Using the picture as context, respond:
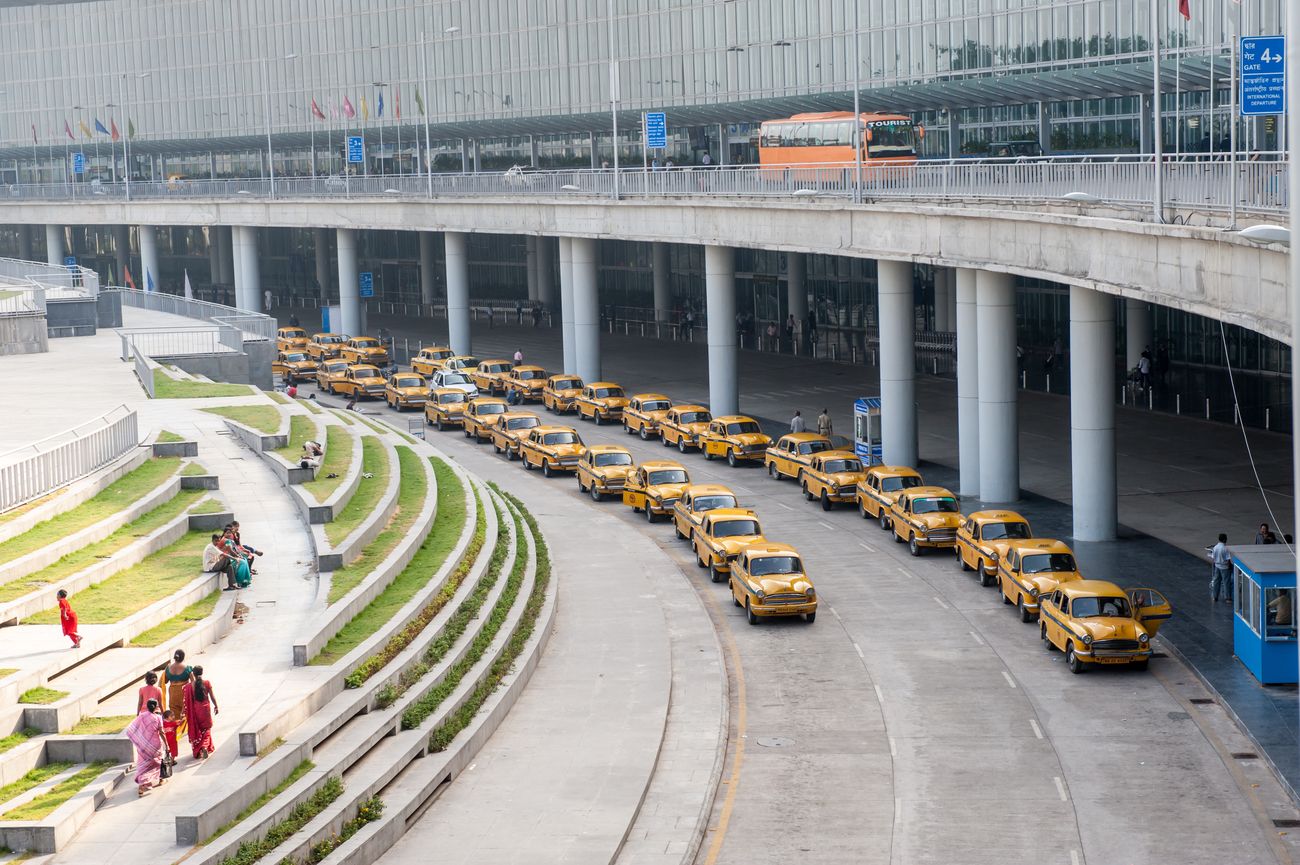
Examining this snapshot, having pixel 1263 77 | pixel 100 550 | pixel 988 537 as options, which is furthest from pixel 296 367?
pixel 1263 77

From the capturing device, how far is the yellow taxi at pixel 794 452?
48.6m

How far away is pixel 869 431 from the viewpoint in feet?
167

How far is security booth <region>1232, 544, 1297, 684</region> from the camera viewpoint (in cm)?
2784

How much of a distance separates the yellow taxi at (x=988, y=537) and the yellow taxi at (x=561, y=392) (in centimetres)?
2748

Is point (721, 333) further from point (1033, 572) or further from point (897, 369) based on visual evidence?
point (1033, 572)

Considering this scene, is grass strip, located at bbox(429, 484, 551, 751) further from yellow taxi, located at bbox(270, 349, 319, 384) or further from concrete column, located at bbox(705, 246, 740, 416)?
yellow taxi, located at bbox(270, 349, 319, 384)

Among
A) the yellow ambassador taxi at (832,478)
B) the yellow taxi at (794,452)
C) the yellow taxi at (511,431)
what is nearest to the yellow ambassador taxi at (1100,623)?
the yellow ambassador taxi at (832,478)

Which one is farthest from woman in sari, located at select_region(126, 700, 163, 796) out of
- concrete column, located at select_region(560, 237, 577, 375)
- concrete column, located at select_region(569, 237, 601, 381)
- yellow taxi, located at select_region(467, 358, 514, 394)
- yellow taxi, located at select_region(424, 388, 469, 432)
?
concrete column, located at select_region(560, 237, 577, 375)

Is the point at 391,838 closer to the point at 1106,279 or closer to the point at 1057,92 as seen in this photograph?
the point at 1106,279

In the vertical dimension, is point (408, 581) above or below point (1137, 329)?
below

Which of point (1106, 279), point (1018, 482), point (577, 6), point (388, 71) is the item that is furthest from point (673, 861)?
point (388, 71)

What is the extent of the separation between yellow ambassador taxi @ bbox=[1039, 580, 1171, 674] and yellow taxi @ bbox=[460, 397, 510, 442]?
29520 millimetres

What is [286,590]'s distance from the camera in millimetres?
29125

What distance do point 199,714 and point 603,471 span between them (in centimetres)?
2707
